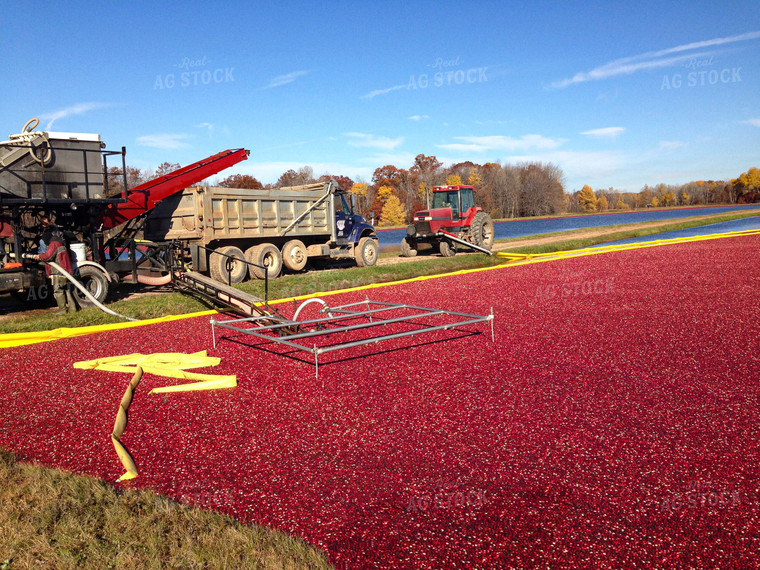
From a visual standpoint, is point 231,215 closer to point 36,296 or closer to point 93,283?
point 93,283

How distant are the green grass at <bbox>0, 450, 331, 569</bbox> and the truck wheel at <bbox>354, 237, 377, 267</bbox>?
50.8 ft

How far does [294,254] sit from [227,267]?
8.80 feet

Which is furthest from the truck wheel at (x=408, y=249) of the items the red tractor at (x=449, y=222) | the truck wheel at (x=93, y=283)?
the truck wheel at (x=93, y=283)

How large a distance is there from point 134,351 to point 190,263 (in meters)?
7.00

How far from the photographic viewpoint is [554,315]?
31.8 ft

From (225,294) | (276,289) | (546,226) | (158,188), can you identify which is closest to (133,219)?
(158,188)

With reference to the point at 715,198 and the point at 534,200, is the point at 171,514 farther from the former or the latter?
the point at 715,198

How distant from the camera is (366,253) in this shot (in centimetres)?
1928

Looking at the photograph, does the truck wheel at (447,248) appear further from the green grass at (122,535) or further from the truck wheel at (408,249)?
the green grass at (122,535)

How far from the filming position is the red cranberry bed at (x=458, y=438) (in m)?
3.21

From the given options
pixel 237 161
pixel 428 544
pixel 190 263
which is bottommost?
pixel 428 544

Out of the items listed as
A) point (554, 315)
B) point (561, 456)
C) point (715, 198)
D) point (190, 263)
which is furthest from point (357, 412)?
point (715, 198)

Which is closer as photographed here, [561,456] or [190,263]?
[561,456]

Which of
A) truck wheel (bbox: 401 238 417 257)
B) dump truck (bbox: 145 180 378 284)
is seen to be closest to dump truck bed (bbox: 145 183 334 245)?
dump truck (bbox: 145 180 378 284)
